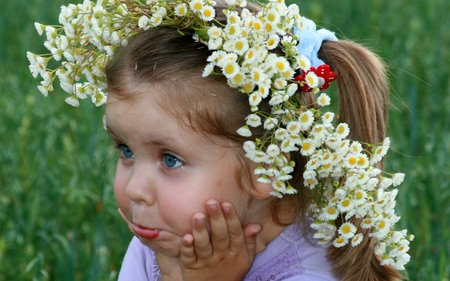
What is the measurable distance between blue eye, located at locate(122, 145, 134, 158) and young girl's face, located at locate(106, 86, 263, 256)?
52 millimetres

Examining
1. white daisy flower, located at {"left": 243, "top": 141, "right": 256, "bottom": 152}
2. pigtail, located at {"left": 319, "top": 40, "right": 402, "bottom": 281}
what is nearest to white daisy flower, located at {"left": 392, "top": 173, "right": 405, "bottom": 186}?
pigtail, located at {"left": 319, "top": 40, "right": 402, "bottom": 281}

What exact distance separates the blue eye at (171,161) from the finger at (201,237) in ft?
0.42

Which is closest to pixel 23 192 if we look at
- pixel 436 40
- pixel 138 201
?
pixel 138 201

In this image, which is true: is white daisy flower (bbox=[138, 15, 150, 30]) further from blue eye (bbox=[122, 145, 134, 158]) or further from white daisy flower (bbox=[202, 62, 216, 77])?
blue eye (bbox=[122, 145, 134, 158])

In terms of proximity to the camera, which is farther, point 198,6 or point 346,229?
point 346,229

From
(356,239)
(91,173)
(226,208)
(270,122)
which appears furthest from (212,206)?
(91,173)

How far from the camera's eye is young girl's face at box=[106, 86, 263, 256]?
191cm

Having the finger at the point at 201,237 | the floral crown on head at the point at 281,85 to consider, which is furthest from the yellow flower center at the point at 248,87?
the finger at the point at 201,237

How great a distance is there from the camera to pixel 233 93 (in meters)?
1.93

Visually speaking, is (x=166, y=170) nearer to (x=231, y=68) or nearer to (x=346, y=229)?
(x=231, y=68)

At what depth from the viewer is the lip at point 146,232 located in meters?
1.95

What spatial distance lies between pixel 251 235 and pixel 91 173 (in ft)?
5.06

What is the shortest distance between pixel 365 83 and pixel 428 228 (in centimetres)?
106

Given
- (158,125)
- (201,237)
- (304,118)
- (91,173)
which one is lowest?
(91,173)
